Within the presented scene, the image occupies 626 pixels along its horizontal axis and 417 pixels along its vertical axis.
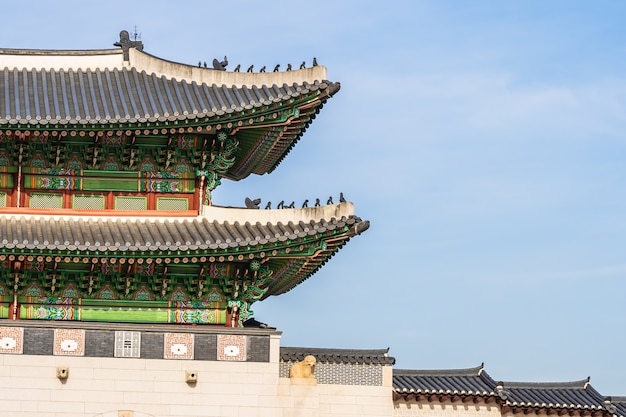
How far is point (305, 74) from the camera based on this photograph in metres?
35.5

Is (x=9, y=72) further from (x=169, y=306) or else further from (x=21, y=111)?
(x=169, y=306)

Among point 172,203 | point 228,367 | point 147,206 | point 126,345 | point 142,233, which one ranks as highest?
point 172,203

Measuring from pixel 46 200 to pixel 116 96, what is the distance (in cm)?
319

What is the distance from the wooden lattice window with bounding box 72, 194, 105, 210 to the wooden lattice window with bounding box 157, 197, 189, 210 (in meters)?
1.37

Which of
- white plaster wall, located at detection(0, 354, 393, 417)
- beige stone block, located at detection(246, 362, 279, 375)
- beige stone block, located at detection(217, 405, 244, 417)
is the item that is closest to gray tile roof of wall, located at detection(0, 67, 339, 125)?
white plaster wall, located at detection(0, 354, 393, 417)

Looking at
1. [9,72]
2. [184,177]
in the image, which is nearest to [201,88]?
[184,177]

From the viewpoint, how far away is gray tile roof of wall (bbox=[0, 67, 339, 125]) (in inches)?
1335

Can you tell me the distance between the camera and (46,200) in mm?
34562

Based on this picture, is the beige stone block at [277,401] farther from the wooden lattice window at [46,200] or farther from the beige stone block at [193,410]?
the wooden lattice window at [46,200]

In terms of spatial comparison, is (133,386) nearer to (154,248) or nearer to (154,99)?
(154,248)

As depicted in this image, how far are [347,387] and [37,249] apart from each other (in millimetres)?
7826

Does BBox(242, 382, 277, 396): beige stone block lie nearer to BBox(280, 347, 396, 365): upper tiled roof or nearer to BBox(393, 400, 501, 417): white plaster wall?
BBox(280, 347, 396, 365): upper tiled roof

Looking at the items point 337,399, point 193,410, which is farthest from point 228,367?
point 337,399

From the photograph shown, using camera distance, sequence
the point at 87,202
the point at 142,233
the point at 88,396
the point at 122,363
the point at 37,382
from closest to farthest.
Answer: the point at 37,382, the point at 88,396, the point at 122,363, the point at 142,233, the point at 87,202
